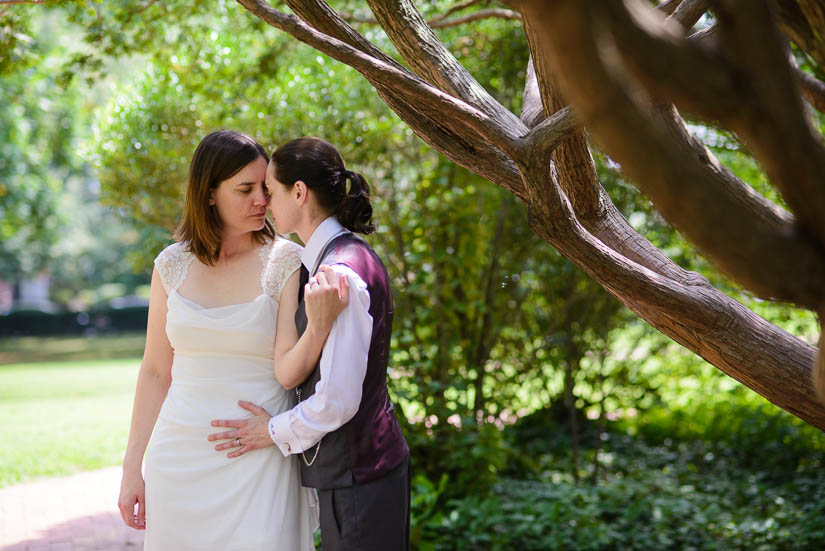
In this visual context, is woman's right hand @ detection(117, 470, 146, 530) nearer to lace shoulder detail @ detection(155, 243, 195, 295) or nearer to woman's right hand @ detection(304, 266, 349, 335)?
lace shoulder detail @ detection(155, 243, 195, 295)

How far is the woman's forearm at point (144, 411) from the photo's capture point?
9.51 feet

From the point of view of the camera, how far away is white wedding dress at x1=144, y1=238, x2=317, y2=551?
2.69m

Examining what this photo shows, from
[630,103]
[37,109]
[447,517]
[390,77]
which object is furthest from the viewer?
[37,109]

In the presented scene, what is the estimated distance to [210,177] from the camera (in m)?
2.89

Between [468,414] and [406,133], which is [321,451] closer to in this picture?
[468,414]

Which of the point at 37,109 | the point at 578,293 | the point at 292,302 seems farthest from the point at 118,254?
the point at 292,302

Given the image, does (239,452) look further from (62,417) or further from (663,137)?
(62,417)

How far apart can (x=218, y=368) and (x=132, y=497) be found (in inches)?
24.4

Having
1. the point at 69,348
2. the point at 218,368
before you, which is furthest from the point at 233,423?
the point at 69,348

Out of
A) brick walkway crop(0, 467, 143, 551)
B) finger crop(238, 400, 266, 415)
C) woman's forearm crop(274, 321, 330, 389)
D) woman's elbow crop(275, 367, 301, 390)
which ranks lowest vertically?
brick walkway crop(0, 467, 143, 551)

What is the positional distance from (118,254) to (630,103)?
42008mm

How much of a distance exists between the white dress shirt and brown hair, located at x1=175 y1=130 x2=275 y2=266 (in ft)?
2.20

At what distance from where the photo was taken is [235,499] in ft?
8.86

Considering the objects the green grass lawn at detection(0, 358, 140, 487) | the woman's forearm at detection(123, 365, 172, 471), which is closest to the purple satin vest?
the woman's forearm at detection(123, 365, 172, 471)
